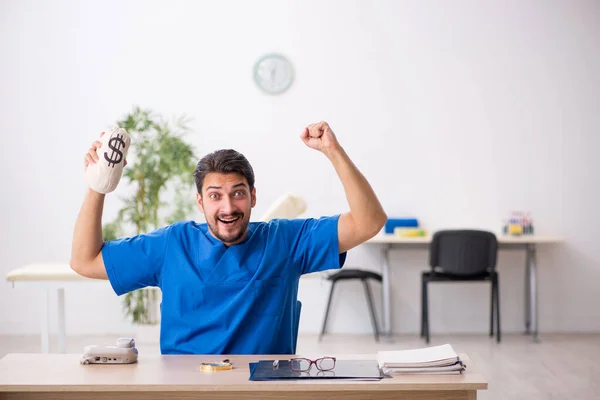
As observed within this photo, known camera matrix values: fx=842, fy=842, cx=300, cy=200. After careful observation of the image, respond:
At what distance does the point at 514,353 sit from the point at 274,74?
2588 millimetres

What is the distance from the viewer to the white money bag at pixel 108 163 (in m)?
2.31

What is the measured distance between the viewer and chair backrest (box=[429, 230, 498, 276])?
5.60 m

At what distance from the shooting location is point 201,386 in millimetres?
1896

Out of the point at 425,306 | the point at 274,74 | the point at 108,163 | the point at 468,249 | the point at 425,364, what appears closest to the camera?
the point at 425,364

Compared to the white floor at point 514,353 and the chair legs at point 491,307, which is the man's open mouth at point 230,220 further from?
the chair legs at point 491,307

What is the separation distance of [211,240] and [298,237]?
Result: 25 centimetres

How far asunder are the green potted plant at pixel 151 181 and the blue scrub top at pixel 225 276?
314cm

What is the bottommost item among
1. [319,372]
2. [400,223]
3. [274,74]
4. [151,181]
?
[319,372]

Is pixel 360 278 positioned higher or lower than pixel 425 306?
higher

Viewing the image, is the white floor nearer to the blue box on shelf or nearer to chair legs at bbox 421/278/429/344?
chair legs at bbox 421/278/429/344

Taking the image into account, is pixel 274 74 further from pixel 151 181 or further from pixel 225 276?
pixel 225 276

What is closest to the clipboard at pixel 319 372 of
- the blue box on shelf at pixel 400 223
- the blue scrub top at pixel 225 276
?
the blue scrub top at pixel 225 276

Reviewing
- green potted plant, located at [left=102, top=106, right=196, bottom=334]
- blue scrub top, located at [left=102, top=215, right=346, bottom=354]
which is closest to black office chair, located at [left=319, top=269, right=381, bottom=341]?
green potted plant, located at [left=102, top=106, right=196, bottom=334]

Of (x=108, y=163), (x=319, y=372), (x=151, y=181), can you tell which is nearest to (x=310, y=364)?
(x=319, y=372)
